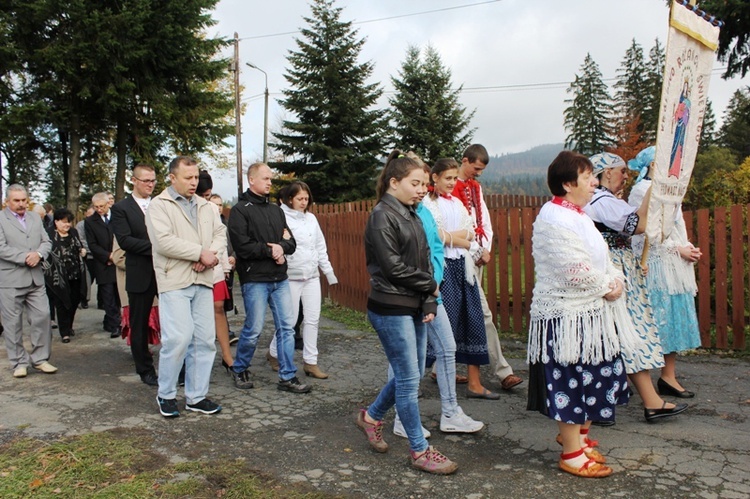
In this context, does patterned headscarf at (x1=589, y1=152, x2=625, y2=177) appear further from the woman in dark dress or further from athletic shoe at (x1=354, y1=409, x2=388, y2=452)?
the woman in dark dress

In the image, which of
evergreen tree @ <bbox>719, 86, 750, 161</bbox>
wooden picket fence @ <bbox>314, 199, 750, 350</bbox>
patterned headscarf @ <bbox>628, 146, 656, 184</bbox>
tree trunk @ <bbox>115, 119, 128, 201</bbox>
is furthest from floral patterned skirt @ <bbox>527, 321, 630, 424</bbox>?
evergreen tree @ <bbox>719, 86, 750, 161</bbox>

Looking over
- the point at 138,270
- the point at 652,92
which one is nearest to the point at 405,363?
the point at 138,270

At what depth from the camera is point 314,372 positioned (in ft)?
20.0

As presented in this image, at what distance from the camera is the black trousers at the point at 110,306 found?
28.3 ft

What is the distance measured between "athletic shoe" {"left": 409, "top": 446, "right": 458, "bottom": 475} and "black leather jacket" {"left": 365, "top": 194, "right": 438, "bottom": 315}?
2.77ft

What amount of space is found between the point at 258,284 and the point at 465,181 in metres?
2.04

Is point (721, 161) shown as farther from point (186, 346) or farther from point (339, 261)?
point (186, 346)

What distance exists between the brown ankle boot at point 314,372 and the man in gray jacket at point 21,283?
2.56m

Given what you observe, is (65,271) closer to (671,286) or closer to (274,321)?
(274,321)

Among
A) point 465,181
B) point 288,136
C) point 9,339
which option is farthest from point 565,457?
point 288,136

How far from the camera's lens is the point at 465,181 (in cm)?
566

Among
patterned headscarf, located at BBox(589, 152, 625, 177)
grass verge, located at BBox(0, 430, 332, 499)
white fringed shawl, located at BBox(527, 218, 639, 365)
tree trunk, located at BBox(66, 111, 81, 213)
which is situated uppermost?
tree trunk, located at BBox(66, 111, 81, 213)

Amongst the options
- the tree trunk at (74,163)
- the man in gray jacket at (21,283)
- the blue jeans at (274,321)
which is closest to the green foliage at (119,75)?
the tree trunk at (74,163)

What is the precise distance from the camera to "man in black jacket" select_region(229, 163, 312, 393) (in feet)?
18.4
